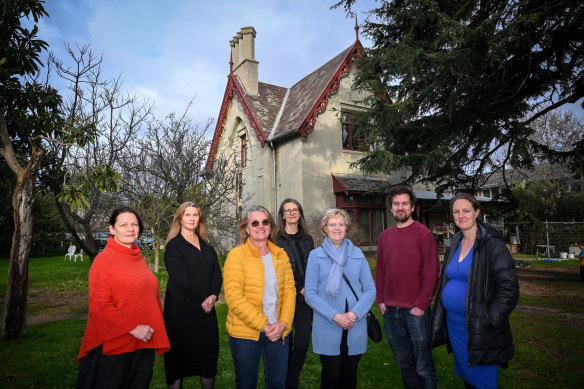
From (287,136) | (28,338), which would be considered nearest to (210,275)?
(28,338)

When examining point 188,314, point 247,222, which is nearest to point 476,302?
point 247,222

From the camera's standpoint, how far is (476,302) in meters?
2.81

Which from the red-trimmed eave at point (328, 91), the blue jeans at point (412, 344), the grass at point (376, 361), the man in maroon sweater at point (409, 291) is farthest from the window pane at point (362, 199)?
the blue jeans at point (412, 344)

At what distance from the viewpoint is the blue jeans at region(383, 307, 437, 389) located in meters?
3.26

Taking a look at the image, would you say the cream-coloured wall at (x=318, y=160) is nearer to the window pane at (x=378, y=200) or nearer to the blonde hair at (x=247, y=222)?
the window pane at (x=378, y=200)

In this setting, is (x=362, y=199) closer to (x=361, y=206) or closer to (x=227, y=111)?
(x=361, y=206)

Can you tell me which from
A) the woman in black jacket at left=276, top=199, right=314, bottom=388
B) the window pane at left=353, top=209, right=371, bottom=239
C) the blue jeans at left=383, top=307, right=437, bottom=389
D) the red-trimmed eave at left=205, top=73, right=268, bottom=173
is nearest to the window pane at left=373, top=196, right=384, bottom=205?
the window pane at left=353, top=209, right=371, bottom=239

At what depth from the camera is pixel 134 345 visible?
8.87 feet

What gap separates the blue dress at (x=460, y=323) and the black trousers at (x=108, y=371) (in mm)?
2606

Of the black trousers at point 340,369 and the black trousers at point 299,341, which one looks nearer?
the black trousers at point 340,369

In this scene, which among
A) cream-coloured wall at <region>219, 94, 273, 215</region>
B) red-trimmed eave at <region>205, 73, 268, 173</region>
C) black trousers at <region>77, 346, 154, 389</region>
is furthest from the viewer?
red-trimmed eave at <region>205, 73, 268, 173</region>

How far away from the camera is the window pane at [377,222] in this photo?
15.8 meters

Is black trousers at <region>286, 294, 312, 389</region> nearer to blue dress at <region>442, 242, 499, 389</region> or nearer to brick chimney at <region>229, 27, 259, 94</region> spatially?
blue dress at <region>442, 242, 499, 389</region>

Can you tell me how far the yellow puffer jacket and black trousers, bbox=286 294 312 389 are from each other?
462 mm
